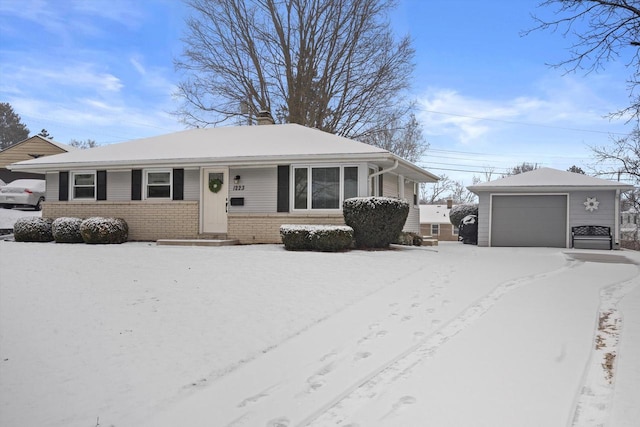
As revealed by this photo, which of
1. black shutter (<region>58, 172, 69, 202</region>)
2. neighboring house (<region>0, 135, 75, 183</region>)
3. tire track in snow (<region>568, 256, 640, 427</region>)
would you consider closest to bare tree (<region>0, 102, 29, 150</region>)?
neighboring house (<region>0, 135, 75, 183</region>)

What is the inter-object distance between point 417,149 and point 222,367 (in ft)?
101

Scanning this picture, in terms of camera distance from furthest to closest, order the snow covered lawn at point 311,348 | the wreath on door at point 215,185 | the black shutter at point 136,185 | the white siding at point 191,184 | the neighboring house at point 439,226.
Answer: the neighboring house at point 439,226 → the black shutter at point 136,185 → the white siding at point 191,184 → the wreath on door at point 215,185 → the snow covered lawn at point 311,348

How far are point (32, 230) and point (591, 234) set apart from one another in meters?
18.7

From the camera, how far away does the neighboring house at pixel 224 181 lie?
46.3 ft

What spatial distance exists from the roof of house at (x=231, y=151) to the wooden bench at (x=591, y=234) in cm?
562

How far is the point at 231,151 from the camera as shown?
50.2 feet

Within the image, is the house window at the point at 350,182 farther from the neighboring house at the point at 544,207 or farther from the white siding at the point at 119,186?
the white siding at the point at 119,186

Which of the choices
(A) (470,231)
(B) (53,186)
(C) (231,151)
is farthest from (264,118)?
(A) (470,231)

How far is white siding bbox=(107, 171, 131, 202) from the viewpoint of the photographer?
16.2m

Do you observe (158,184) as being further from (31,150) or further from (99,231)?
(31,150)

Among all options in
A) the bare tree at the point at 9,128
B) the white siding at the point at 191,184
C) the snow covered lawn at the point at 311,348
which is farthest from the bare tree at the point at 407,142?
the bare tree at the point at 9,128

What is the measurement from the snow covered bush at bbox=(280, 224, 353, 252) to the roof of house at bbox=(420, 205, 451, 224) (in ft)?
96.8

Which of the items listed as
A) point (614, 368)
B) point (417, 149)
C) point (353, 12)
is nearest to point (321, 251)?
point (614, 368)

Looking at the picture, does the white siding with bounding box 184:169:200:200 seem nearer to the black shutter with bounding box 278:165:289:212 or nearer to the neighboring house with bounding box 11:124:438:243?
the neighboring house with bounding box 11:124:438:243
